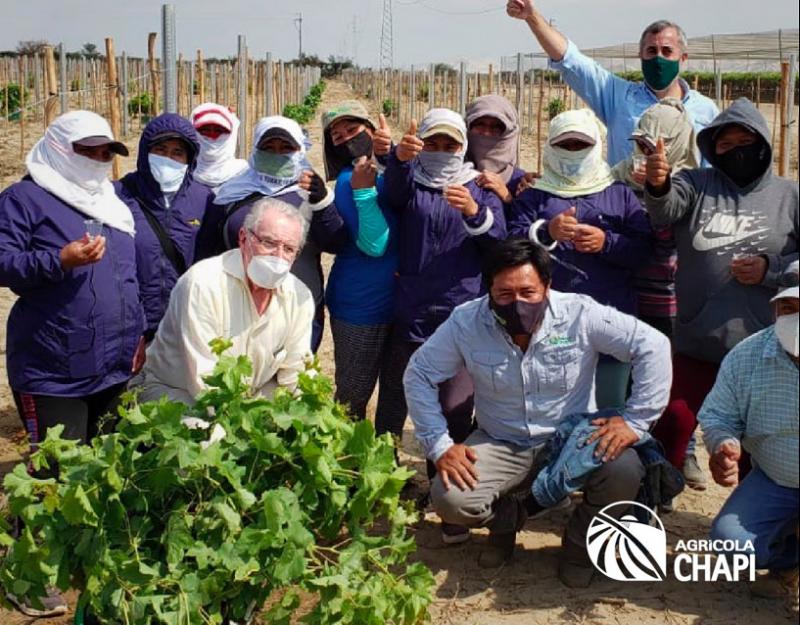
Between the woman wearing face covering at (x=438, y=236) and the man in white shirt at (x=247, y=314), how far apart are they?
1.48 ft

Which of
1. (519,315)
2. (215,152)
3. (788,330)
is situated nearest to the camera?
(788,330)

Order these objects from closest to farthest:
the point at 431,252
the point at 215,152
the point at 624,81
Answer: the point at 431,252, the point at 624,81, the point at 215,152

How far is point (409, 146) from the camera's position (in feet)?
11.4

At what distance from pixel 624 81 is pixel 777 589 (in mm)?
2234

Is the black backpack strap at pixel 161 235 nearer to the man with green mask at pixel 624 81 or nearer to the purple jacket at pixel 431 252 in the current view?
the purple jacket at pixel 431 252

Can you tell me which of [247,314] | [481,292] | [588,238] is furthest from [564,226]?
[247,314]

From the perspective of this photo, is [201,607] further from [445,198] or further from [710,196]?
[710,196]

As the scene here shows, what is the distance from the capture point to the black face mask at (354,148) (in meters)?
3.94

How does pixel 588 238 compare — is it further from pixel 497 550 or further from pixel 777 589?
pixel 777 589

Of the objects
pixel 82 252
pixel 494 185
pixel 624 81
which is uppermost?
pixel 624 81

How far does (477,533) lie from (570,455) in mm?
760

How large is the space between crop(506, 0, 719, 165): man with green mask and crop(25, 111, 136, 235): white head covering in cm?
200

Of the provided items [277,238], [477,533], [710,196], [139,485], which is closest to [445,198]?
[277,238]

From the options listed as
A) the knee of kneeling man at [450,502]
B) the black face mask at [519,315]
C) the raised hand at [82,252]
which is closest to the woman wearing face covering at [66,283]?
the raised hand at [82,252]
